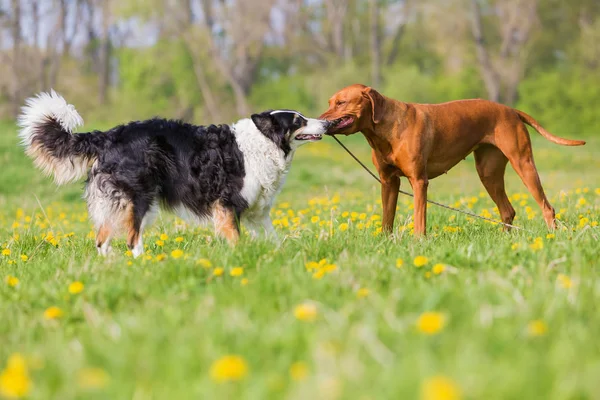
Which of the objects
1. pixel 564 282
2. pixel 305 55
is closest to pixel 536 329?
pixel 564 282

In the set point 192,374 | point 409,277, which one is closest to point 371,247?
point 409,277

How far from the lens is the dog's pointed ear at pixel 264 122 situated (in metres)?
5.34

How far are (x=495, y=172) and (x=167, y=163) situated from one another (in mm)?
3001

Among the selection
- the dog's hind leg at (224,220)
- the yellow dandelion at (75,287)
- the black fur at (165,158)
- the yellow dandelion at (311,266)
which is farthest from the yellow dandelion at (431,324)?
the black fur at (165,158)

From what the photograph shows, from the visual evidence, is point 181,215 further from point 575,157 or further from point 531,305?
point 575,157

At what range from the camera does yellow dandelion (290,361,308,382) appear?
1.83 metres

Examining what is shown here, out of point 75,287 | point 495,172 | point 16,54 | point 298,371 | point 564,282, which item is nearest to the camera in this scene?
point 298,371

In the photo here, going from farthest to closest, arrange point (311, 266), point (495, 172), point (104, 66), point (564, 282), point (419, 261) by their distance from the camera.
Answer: point (104, 66) → point (495, 172) → point (311, 266) → point (419, 261) → point (564, 282)

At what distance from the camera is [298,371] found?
1.88 meters

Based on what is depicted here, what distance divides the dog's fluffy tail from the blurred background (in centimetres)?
3165

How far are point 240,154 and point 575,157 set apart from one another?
17218 millimetres

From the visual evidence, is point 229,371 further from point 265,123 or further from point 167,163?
point 265,123

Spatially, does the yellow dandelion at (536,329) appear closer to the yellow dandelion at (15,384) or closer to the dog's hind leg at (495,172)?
the yellow dandelion at (15,384)

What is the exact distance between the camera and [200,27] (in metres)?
38.5
